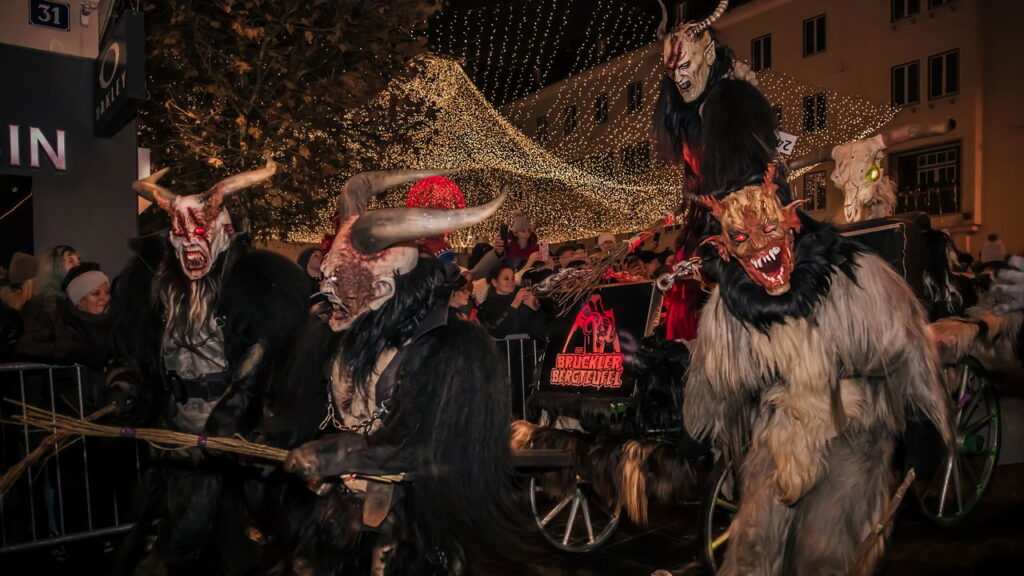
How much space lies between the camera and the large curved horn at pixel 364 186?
3580mm

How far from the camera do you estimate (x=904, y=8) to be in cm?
2344

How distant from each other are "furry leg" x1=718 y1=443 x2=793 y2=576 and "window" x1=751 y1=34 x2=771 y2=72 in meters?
26.3

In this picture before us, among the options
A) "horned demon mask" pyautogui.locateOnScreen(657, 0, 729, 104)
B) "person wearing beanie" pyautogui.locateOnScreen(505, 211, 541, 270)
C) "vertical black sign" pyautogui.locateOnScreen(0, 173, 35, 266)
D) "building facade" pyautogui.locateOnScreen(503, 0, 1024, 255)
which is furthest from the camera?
"building facade" pyautogui.locateOnScreen(503, 0, 1024, 255)

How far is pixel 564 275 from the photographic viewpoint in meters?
5.91

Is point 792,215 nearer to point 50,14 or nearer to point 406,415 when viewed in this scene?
point 406,415

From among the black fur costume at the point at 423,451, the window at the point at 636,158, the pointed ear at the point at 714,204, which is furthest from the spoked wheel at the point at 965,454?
the window at the point at 636,158

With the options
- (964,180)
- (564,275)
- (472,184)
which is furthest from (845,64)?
(564,275)

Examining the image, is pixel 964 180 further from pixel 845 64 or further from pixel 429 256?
pixel 429 256

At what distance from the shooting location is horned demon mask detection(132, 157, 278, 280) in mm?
4547

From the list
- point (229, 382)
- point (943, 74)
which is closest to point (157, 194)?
point (229, 382)

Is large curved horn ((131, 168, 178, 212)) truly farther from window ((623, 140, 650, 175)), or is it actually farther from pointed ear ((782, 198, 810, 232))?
window ((623, 140, 650, 175))

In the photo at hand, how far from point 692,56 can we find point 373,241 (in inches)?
108

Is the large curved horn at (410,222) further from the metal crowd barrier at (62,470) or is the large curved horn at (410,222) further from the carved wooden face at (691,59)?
the metal crowd barrier at (62,470)

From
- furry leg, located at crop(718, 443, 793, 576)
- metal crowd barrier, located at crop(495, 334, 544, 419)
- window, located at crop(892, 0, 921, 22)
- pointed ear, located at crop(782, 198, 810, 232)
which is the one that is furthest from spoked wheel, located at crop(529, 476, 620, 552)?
window, located at crop(892, 0, 921, 22)
